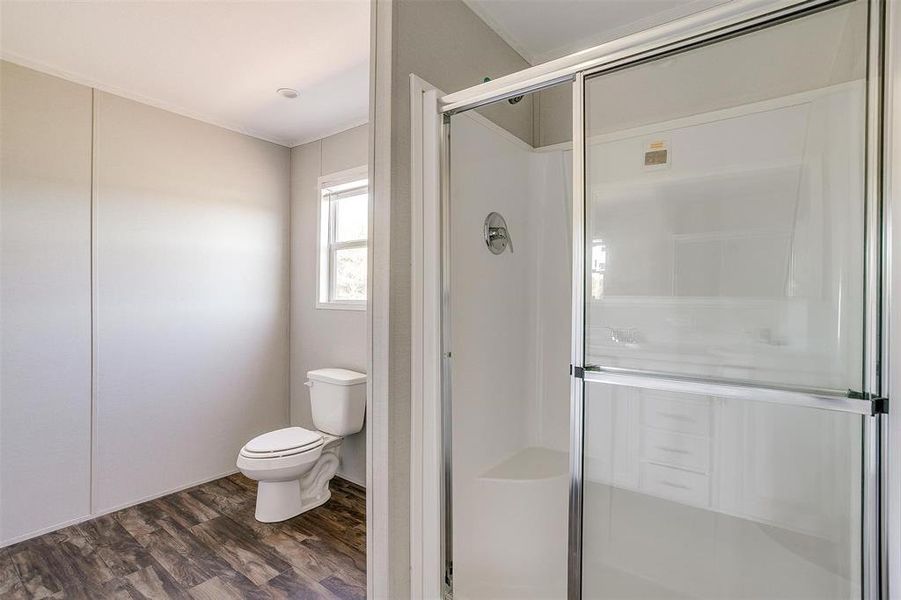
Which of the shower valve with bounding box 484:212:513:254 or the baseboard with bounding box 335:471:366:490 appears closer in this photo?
the shower valve with bounding box 484:212:513:254

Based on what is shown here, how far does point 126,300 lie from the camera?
101 inches

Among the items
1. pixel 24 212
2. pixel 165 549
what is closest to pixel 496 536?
pixel 165 549

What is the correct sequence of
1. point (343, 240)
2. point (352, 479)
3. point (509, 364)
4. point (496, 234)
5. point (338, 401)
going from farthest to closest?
point (343, 240) < point (352, 479) < point (338, 401) < point (509, 364) < point (496, 234)

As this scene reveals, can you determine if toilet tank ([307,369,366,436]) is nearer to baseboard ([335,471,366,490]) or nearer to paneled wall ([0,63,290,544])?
baseboard ([335,471,366,490])

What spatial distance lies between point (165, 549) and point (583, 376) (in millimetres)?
2180

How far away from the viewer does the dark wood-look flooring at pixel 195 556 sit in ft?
6.18

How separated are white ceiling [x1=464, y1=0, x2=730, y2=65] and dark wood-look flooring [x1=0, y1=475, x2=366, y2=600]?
2.58m

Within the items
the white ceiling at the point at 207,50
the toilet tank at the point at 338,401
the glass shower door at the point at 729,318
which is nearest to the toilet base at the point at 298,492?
the toilet tank at the point at 338,401

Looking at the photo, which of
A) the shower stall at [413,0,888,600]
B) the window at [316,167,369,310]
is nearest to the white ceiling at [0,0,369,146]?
the window at [316,167,369,310]

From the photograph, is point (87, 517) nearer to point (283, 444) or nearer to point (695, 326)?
point (283, 444)

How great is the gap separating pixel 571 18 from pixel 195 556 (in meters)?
3.05

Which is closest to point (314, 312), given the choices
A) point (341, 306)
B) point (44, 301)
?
point (341, 306)

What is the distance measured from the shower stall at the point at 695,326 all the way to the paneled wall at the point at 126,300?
1906 millimetres

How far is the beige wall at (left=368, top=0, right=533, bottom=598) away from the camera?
155cm
